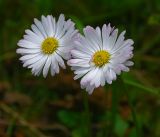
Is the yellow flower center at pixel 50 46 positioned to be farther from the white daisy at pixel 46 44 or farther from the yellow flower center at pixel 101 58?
the yellow flower center at pixel 101 58

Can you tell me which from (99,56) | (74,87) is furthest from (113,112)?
(74,87)

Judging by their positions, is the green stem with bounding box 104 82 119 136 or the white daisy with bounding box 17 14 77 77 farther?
the green stem with bounding box 104 82 119 136

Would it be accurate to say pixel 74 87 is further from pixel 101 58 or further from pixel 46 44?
pixel 101 58

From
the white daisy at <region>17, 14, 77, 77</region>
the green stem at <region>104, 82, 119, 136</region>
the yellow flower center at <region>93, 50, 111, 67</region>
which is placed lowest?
the green stem at <region>104, 82, 119, 136</region>

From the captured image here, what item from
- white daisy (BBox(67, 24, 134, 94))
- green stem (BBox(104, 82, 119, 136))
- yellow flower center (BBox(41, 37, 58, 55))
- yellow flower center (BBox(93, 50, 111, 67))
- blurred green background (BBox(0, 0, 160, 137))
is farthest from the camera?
blurred green background (BBox(0, 0, 160, 137))

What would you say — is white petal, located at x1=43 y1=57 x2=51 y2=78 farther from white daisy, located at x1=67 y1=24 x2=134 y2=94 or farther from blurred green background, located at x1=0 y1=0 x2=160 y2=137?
blurred green background, located at x1=0 y1=0 x2=160 y2=137

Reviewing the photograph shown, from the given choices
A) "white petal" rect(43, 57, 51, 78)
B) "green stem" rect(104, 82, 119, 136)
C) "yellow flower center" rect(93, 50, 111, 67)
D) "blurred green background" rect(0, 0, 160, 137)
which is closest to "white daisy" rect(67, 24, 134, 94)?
"yellow flower center" rect(93, 50, 111, 67)
